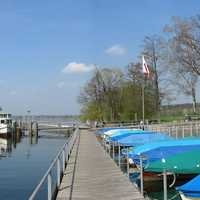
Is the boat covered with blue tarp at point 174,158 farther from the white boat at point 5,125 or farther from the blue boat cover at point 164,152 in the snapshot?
the white boat at point 5,125

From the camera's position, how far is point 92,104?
85.4 metres

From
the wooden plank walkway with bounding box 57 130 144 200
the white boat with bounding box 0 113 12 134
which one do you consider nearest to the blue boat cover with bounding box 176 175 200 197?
the wooden plank walkway with bounding box 57 130 144 200

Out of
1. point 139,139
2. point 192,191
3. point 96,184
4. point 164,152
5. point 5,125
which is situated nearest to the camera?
point 192,191

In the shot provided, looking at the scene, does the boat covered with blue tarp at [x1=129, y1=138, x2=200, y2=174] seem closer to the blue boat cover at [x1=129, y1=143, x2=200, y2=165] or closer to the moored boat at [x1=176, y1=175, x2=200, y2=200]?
the blue boat cover at [x1=129, y1=143, x2=200, y2=165]

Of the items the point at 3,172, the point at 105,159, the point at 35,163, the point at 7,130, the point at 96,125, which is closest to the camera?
the point at 105,159

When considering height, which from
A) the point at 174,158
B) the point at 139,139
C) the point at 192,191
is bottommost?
the point at 192,191

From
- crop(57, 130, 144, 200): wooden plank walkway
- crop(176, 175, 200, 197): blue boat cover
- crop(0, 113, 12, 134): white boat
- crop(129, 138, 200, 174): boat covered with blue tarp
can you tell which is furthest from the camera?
crop(0, 113, 12, 134): white boat

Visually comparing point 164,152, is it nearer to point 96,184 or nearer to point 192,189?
point 96,184

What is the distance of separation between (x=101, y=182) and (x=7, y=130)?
6272 cm

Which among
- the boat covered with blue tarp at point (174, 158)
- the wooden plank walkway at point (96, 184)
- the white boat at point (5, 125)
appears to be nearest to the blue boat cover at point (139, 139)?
the wooden plank walkway at point (96, 184)

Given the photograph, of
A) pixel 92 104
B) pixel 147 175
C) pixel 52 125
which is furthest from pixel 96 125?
pixel 147 175

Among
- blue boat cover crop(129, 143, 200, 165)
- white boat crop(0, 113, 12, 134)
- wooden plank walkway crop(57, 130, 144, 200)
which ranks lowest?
wooden plank walkway crop(57, 130, 144, 200)

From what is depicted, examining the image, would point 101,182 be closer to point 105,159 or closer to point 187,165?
point 187,165

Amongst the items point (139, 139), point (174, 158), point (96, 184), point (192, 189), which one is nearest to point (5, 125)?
point (139, 139)
